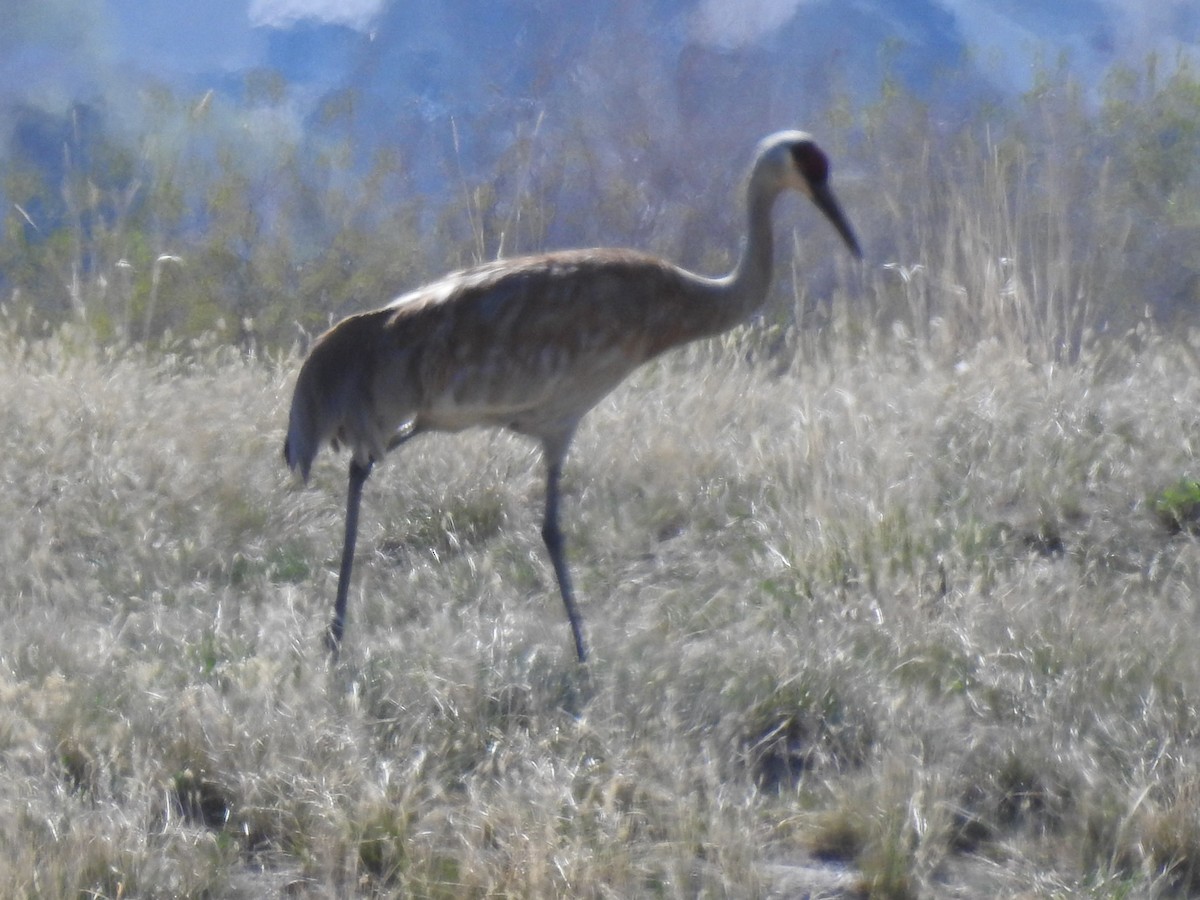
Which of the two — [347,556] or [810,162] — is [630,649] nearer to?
[347,556]

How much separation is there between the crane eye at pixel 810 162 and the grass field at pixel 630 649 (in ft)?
3.52

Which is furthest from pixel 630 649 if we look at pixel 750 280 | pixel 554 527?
pixel 750 280

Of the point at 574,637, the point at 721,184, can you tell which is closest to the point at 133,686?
the point at 574,637

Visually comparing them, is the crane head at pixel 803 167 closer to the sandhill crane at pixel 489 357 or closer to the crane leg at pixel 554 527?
the sandhill crane at pixel 489 357

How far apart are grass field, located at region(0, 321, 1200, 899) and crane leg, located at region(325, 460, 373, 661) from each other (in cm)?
8

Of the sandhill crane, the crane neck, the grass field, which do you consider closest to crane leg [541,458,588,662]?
the sandhill crane

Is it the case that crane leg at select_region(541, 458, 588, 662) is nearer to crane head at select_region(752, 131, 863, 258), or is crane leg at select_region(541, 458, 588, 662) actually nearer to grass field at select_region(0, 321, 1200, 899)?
grass field at select_region(0, 321, 1200, 899)

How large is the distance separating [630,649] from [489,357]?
41.5 inches

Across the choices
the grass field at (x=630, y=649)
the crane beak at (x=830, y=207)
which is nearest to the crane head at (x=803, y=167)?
the crane beak at (x=830, y=207)

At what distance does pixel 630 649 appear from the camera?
15.4 ft

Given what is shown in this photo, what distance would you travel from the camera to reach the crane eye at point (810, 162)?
18.4ft

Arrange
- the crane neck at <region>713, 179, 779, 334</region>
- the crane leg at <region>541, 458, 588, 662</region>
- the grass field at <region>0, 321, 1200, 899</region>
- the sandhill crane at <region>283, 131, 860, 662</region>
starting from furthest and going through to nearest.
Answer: the crane neck at <region>713, 179, 779, 334</region>
the crane leg at <region>541, 458, 588, 662</region>
the sandhill crane at <region>283, 131, 860, 662</region>
the grass field at <region>0, 321, 1200, 899</region>

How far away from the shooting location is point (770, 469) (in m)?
6.39

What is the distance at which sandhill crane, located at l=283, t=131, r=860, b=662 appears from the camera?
4.89 meters
